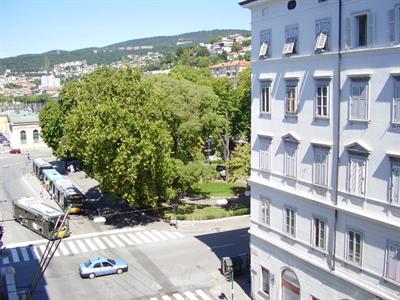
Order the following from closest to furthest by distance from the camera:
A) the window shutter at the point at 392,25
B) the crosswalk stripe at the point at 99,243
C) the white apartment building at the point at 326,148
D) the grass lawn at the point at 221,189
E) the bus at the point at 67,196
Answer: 1. the window shutter at the point at 392,25
2. the white apartment building at the point at 326,148
3. the crosswalk stripe at the point at 99,243
4. the bus at the point at 67,196
5. the grass lawn at the point at 221,189

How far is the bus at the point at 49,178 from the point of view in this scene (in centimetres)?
5784

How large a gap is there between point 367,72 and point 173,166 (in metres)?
27.6

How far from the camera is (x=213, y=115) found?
50125mm

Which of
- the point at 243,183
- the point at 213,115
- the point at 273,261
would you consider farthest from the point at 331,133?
the point at 243,183

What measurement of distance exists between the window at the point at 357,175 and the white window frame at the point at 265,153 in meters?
6.08

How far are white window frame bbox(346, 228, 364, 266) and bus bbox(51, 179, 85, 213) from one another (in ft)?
102

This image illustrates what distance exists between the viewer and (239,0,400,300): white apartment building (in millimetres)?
19281

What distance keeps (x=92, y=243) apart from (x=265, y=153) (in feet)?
66.5

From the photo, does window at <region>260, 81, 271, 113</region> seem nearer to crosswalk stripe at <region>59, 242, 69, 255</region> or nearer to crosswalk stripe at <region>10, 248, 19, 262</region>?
crosswalk stripe at <region>59, 242, 69, 255</region>

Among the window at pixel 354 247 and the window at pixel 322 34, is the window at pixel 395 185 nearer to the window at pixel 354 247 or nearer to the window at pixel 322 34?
the window at pixel 354 247

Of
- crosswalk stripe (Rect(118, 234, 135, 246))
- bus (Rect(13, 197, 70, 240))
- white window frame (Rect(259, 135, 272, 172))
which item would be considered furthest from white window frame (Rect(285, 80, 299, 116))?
bus (Rect(13, 197, 70, 240))

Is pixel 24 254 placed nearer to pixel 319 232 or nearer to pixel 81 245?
pixel 81 245

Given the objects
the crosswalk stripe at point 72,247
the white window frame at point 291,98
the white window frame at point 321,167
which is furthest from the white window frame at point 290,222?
the crosswalk stripe at point 72,247

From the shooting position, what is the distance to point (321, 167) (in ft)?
74.5
